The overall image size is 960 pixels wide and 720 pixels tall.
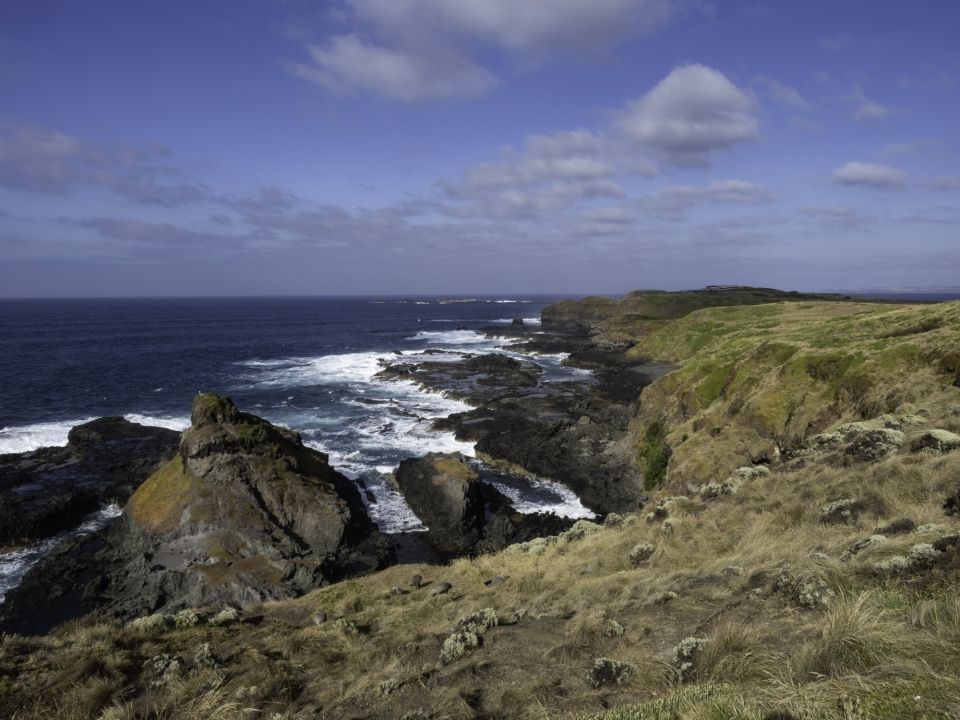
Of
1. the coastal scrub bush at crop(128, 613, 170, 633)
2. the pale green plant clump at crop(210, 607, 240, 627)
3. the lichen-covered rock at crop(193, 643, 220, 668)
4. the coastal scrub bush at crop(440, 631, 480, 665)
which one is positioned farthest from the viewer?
the pale green plant clump at crop(210, 607, 240, 627)

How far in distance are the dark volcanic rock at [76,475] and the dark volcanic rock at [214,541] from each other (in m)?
4.48

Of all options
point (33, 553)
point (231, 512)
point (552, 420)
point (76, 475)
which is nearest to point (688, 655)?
point (231, 512)

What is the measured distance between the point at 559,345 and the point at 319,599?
87747 mm

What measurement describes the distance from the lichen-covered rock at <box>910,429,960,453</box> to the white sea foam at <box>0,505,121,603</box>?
34683 mm

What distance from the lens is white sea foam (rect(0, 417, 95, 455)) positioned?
40.3 metres

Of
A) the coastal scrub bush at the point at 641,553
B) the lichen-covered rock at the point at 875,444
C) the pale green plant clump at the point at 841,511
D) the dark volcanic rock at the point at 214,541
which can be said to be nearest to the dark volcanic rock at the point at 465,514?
the dark volcanic rock at the point at 214,541

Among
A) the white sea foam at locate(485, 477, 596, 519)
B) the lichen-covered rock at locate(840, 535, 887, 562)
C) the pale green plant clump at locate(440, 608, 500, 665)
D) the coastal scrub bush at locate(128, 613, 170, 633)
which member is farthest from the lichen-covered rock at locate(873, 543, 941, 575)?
the white sea foam at locate(485, 477, 596, 519)

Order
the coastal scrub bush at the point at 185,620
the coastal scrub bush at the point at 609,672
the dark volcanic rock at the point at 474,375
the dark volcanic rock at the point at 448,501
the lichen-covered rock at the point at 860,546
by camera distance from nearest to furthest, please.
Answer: the coastal scrub bush at the point at 609,672, the lichen-covered rock at the point at 860,546, the coastal scrub bush at the point at 185,620, the dark volcanic rock at the point at 448,501, the dark volcanic rock at the point at 474,375

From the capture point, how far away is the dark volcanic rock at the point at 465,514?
26.7 meters

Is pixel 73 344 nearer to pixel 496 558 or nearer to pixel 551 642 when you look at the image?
pixel 496 558

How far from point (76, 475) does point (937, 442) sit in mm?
44577

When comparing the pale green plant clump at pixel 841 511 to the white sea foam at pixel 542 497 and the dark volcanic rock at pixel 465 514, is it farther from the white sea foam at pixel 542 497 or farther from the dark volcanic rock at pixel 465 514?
the white sea foam at pixel 542 497

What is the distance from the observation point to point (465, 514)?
27.7 m

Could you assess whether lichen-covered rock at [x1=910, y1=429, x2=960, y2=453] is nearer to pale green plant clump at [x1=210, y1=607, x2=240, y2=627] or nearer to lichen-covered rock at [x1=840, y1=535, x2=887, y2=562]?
lichen-covered rock at [x1=840, y1=535, x2=887, y2=562]
